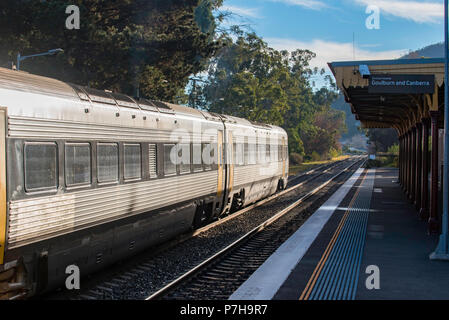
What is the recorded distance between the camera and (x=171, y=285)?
29.3 ft

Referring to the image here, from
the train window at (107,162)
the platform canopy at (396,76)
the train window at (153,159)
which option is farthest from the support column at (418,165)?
the train window at (107,162)

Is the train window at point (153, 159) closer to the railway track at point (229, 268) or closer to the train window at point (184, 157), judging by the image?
the train window at point (184, 157)

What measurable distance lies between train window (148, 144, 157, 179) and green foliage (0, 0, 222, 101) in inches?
489

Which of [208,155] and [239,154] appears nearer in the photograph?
[208,155]

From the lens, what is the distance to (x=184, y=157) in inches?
507

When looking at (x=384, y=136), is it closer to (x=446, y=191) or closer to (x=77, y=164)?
(x=446, y=191)

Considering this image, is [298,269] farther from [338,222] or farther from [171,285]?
[338,222]

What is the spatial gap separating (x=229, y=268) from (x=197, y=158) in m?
3.86

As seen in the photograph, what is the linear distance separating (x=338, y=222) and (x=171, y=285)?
30.6 ft

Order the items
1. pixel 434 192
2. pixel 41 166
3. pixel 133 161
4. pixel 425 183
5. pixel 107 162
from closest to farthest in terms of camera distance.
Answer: pixel 41 166
pixel 107 162
pixel 133 161
pixel 434 192
pixel 425 183

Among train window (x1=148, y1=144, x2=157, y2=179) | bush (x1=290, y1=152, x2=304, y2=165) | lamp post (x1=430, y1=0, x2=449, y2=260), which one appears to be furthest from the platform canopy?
bush (x1=290, y1=152, x2=304, y2=165)

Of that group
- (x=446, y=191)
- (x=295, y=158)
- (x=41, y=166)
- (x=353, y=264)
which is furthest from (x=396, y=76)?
(x=295, y=158)

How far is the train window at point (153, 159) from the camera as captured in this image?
1098 cm

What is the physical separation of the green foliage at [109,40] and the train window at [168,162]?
1161 cm
